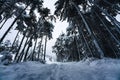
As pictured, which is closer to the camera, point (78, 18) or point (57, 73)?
point (57, 73)

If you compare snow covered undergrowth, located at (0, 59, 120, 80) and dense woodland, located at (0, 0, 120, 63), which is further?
dense woodland, located at (0, 0, 120, 63)

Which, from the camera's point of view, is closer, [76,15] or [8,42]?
[76,15]

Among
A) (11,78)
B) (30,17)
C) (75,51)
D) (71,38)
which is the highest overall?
(30,17)

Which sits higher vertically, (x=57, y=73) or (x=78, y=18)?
Result: (x=78, y=18)

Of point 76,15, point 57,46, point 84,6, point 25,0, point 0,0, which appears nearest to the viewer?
point 0,0

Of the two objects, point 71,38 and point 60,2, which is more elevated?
point 60,2

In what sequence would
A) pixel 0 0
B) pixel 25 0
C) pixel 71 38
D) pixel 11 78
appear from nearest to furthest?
1. pixel 11 78
2. pixel 0 0
3. pixel 25 0
4. pixel 71 38

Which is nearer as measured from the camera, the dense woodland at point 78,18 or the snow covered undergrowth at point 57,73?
the snow covered undergrowth at point 57,73

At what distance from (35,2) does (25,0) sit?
6.14ft

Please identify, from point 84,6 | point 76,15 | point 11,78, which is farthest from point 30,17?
point 11,78

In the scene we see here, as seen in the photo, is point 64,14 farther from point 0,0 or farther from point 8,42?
point 8,42

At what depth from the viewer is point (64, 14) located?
23.8 m

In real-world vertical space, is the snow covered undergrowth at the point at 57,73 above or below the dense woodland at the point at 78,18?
below

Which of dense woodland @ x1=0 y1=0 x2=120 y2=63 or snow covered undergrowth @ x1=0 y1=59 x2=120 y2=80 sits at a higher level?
dense woodland @ x1=0 y1=0 x2=120 y2=63
